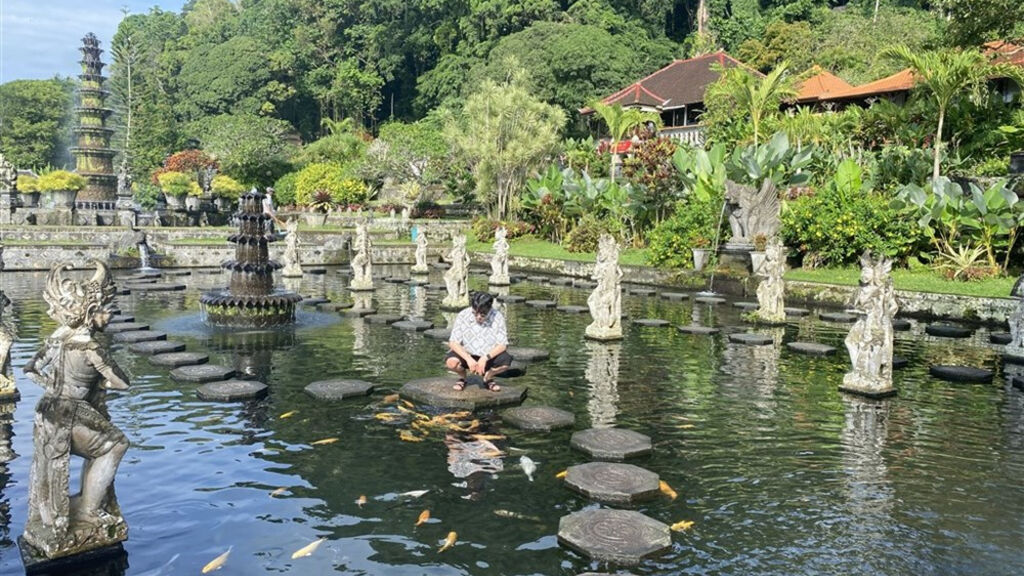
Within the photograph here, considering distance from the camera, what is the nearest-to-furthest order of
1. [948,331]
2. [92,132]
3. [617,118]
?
[948,331]
[617,118]
[92,132]

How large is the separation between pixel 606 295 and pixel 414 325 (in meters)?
4.03

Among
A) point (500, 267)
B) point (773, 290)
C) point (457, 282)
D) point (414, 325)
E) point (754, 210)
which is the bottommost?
point (414, 325)

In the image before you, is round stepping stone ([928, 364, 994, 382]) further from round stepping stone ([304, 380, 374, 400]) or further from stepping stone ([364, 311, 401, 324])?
stepping stone ([364, 311, 401, 324])

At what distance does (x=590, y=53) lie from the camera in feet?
175

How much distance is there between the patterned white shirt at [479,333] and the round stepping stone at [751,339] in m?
7.10

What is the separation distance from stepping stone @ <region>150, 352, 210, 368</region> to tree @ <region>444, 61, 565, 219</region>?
2709 centimetres

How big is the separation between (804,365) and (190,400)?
970cm

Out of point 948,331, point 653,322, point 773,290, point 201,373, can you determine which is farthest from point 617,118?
point 201,373

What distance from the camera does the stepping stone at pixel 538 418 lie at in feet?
30.3

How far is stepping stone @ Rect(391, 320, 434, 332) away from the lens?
16047 mm

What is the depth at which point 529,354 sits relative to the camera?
1351 cm

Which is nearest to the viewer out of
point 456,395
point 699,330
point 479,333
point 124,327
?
point 479,333

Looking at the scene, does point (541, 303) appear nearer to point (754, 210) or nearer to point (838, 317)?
point (838, 317)

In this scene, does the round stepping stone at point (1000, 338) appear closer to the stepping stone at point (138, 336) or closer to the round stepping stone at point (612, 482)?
the round stepping stone at point (612, 482)
